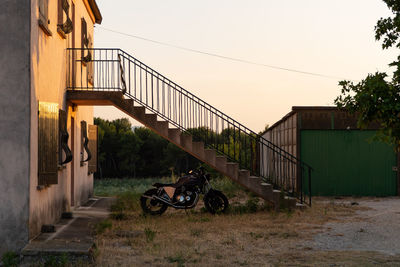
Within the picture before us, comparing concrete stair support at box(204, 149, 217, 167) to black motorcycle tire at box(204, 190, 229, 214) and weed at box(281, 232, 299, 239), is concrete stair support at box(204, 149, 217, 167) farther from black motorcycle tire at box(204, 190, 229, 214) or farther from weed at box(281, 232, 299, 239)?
weed at box(281, 232, 299, 239)

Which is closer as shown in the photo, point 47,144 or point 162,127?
point 47,144

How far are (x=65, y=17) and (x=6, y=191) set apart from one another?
503cm

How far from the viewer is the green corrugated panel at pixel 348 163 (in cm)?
1648

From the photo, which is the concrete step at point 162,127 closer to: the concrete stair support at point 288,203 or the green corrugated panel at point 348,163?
the concrete stair support at point 288,203

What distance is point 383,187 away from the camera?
54.2 ft

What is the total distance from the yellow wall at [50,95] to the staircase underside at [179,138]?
2.04 feet

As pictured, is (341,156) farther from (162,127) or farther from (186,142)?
(162,127)

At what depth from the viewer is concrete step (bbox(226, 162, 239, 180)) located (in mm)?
11867

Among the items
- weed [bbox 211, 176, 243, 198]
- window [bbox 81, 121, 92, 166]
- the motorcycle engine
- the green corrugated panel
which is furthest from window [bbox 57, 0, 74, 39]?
the green corrugated panel

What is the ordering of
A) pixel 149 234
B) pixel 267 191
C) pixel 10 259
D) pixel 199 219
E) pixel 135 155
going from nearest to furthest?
pixel 10 259, pixel 149 234, pixel 199 219, pixel 267 191, pixel 135 155

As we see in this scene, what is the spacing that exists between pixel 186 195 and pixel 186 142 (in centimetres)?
122

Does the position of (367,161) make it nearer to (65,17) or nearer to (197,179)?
(197,179)

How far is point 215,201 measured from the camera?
37.6 feet

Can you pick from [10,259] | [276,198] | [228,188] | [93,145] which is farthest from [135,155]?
[10,259]
